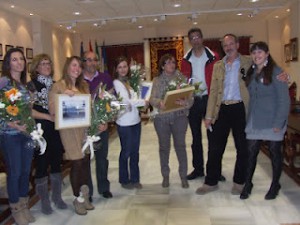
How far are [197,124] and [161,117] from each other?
1.70 feet

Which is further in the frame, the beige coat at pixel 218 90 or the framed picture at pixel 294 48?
the framed picture at pixel 294 48

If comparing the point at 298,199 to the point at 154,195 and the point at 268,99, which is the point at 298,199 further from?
the point at 154,195

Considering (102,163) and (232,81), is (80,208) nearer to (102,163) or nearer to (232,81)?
(102,163)

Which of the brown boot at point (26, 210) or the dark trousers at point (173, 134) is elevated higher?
the dark trousers at point (173, 134)

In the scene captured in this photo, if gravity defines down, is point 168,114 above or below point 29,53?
below

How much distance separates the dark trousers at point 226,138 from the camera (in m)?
3.28

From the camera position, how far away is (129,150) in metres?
3.56

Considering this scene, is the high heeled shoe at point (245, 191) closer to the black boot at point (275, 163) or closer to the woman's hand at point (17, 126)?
the black boot at point (275, 163)

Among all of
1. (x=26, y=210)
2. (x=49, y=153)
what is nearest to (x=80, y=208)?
Result: (x=26, y=210)

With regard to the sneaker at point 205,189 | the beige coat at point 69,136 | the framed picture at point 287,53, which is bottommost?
the sneaker at point 205,189

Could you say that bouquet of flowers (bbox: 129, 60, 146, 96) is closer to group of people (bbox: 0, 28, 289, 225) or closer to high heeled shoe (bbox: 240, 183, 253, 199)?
group of people (bbox: 0, 28, 289, 225)

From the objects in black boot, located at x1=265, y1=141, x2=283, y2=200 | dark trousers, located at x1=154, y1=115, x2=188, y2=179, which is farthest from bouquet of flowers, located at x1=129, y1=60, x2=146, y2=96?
black boot, located at x1=265, y1=141, x2=283, y2=200

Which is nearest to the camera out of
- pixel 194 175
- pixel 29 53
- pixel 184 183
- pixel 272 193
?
pixel 272 193

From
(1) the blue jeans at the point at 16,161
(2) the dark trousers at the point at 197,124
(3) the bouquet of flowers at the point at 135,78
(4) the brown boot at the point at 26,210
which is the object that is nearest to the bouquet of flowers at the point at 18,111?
(1) the blue jeans at the point at 16,161
